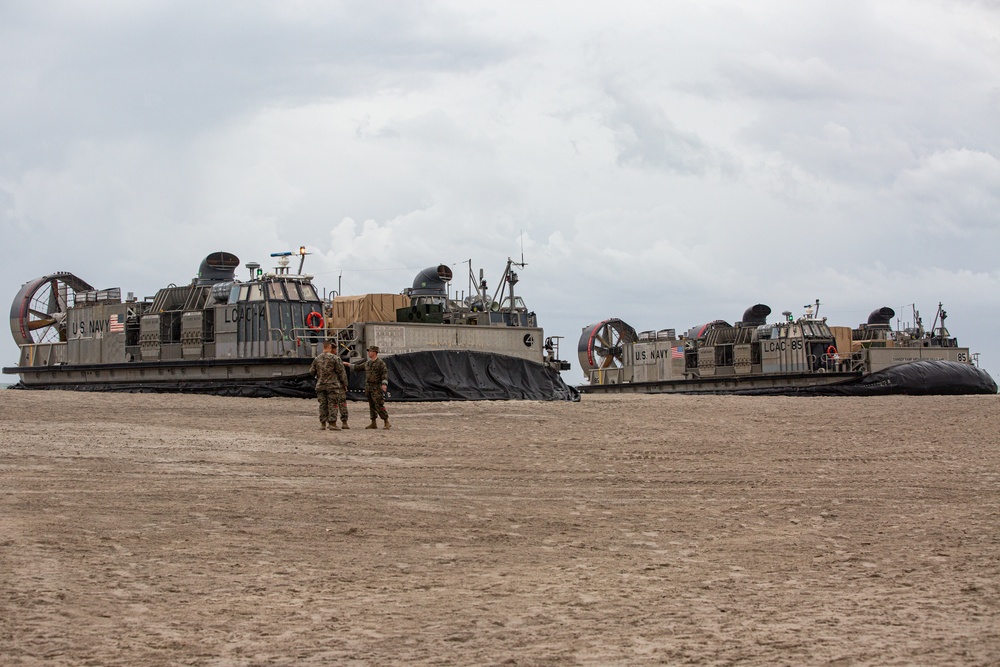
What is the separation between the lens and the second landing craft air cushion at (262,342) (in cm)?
2155

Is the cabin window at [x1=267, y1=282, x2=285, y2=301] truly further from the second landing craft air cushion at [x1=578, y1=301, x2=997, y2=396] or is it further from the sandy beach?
the second landing craft air cushion at [x1=578, y1=301, x2=997, y2=396]

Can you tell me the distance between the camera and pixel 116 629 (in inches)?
204

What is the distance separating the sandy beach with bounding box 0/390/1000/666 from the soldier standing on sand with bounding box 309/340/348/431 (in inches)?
30.5

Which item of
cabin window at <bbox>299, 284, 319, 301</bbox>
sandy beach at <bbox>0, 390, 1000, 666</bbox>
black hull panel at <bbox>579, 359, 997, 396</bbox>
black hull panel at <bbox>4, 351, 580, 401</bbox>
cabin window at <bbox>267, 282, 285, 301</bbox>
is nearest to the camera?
sandy beach at <bbox>0, 390, 1000, 666</bbox>

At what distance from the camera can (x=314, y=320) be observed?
22359 millimetres

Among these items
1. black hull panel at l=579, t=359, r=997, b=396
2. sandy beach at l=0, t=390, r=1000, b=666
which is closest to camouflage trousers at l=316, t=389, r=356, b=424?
sandy beach at l=0, t=390, r=1000, b=666

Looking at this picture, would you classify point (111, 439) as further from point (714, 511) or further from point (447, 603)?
point (447, 603)

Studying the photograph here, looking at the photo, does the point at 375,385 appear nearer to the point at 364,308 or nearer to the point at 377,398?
the point at 377,398

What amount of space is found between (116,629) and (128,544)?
170cm

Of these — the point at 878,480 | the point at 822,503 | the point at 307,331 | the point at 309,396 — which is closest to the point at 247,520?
the point at 822,503

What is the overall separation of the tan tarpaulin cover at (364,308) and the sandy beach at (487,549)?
1158 centimetres

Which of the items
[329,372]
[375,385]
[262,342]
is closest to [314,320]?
[262,342]

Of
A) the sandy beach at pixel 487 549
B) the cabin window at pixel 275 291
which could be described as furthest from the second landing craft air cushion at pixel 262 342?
the sandy beach at pixel 487 549

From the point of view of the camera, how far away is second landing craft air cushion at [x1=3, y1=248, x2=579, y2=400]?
21547 millimetres
